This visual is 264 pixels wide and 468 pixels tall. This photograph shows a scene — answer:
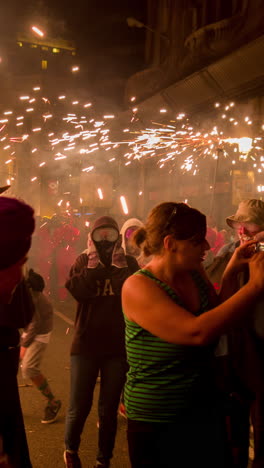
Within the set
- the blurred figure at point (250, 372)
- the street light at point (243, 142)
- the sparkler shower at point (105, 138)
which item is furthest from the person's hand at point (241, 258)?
the street light at point (243, 142)

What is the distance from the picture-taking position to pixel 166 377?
2.03 meters

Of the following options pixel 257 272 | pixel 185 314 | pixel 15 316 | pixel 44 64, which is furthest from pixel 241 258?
pixel 44 64

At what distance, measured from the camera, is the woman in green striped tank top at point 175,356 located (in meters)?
1.96

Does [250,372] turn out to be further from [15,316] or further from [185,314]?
[15,316]

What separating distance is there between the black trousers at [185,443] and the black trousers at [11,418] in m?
0.52

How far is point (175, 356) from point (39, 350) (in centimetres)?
326

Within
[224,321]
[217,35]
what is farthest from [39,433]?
[217,35]

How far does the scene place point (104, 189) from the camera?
16.3 meters

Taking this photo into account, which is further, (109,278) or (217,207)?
(217,207)

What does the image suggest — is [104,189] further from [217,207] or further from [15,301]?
[15,301]

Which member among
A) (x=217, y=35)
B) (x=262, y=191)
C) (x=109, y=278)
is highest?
(x=217, y=35)

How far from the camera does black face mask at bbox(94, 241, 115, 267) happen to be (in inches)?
154

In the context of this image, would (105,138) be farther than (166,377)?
Yes

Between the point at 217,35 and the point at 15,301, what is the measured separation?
46.6 feet
